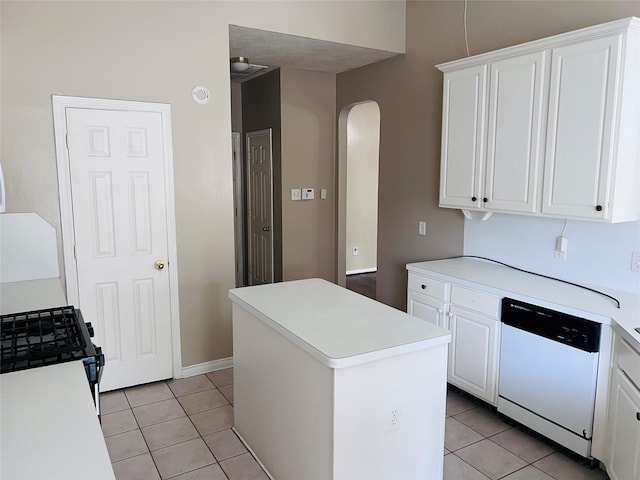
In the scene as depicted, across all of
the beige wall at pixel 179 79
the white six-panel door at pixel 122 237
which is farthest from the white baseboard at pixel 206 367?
the white six-panel door at pixel 122 237

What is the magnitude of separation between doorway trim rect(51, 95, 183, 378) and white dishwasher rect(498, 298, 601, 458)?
2319 mm

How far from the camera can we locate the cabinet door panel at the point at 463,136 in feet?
11.0

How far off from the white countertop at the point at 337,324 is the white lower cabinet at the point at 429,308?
93 centimetres

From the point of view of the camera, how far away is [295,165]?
17.2ft

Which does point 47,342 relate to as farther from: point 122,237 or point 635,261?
point 635,261

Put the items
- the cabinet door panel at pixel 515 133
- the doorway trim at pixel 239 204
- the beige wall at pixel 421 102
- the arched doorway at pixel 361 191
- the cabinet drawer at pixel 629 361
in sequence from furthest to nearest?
the arched doorway at pixel 361 191 → the doorway trim at pixel 239 204 → the beige wall at pixel 421 102 → the cabinet door panel at pixel 515 133 → the cabinet drawer at pixel 629 361

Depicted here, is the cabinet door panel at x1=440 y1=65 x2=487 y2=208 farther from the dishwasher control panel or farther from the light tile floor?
the light tile floor

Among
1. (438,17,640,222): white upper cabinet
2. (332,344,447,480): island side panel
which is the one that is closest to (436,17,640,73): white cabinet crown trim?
(438,17,640,222): white upper cabinet

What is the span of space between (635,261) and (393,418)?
5.85ft

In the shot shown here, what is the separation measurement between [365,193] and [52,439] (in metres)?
6.49

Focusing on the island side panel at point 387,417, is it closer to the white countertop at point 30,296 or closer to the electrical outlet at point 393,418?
the electrical outlet at point 393,418

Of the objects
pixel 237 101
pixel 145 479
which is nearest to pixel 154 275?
pixel 145 479

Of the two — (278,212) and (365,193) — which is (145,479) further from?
(365,193)

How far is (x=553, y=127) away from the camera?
9.41 ft
